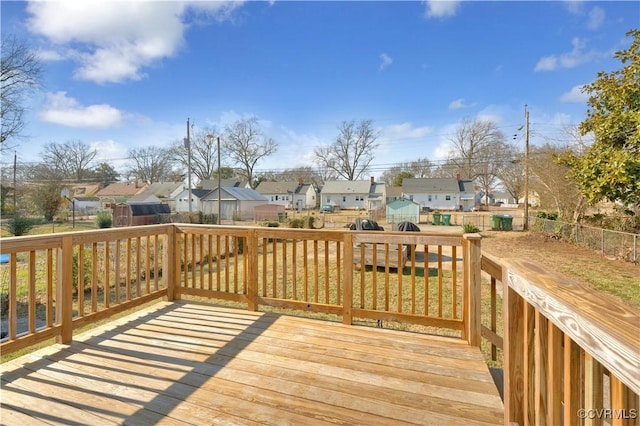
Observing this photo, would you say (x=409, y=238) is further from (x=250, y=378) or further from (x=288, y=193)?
(x=288, y=193)

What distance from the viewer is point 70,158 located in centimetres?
3622

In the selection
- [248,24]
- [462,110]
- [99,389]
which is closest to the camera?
[99,389]

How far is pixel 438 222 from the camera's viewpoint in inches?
893

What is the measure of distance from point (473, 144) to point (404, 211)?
677 inches

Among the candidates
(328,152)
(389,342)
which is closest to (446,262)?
(389,342)

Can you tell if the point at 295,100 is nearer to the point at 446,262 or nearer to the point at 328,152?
the point at 446,262

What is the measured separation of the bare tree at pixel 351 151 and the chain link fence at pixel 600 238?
2620 centimetres

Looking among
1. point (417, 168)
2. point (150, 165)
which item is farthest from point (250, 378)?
point (150, 165)

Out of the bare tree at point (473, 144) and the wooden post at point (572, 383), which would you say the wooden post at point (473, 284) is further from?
the bare tree at point (473, 144)

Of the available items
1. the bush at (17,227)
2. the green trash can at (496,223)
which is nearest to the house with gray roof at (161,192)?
the bush at (17,227)

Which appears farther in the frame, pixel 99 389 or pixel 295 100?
pixel 295 100

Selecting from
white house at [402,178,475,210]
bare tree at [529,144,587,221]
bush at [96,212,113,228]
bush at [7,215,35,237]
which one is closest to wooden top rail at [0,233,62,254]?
bare tree at [529,144,587,221]

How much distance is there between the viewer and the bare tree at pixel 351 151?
37.4 m

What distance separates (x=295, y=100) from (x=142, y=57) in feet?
28.3
